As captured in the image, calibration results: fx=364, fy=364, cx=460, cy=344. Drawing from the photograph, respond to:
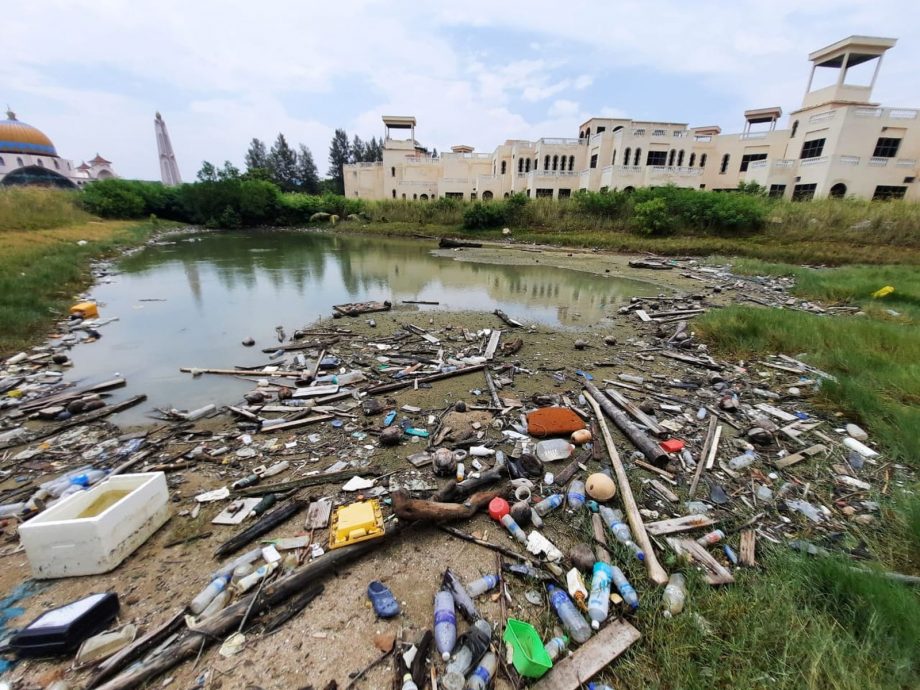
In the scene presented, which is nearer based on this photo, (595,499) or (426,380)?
(595,499)

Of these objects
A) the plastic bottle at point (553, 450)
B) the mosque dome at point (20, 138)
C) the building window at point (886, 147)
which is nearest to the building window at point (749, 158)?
the building window at point (886, 147)

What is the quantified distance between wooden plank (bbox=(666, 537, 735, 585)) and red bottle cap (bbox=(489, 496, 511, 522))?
134 cm

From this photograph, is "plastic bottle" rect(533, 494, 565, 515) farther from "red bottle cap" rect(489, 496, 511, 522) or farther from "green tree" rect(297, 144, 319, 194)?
"green tree" rect(297, 144, 319, 194)

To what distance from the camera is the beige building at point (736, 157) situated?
2488 centimetres

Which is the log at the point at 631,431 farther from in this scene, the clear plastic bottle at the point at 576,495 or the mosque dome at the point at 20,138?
the mosque dome at the point at 20,138

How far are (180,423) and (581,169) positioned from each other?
38273 millimetres

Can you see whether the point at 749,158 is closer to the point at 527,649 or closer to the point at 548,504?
the point at 548,504

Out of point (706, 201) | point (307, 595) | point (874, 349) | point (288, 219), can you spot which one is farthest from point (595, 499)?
point (288, 219)

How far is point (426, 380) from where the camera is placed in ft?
20.1

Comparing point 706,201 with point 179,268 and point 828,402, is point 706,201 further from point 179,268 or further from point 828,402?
point 179,268

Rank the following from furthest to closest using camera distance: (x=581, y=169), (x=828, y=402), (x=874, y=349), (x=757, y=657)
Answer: (x=581, y=169) < (x=874, y=349) < (x=828, y=402) < (x=757, y=657)

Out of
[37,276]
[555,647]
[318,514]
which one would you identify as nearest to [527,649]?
[555,647]

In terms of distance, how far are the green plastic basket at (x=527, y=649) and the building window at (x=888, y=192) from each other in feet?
125

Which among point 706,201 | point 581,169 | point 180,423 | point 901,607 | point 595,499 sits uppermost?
point 581,169
